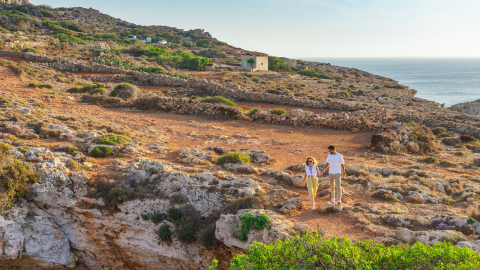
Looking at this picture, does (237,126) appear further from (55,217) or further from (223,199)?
(55,217)

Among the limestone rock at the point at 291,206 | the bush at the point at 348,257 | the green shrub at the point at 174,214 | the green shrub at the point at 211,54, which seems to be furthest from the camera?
the green shrub at the point at 211,54

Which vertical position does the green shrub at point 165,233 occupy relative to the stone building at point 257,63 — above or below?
below

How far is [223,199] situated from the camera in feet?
25.9

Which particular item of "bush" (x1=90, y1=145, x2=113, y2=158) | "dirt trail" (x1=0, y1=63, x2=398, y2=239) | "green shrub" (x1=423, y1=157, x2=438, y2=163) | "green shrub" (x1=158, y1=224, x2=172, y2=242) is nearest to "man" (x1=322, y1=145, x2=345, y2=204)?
"dirt trail" (x1=0, y1=63, x2=398, y2=239)

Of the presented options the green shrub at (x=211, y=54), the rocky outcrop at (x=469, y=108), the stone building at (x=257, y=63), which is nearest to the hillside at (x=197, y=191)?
the rocky outcrop at (x=469, y=108)

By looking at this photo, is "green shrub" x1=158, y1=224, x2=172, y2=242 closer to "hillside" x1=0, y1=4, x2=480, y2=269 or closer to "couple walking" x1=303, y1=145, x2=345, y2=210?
"hillside" x1=0, y1=4, x2=480, y2=269

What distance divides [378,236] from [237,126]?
11.7 meters

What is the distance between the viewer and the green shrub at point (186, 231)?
7.20 metres

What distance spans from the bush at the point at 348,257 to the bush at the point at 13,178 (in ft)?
20.3

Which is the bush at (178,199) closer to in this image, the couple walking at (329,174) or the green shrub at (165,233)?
the green shrub at (165,233)

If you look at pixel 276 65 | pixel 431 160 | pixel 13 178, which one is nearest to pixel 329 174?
pixel 431 160

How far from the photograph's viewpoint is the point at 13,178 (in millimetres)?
7578

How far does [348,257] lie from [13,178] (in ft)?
25.9

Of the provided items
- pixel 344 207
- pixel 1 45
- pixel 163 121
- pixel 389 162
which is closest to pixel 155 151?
pixel 163 121
